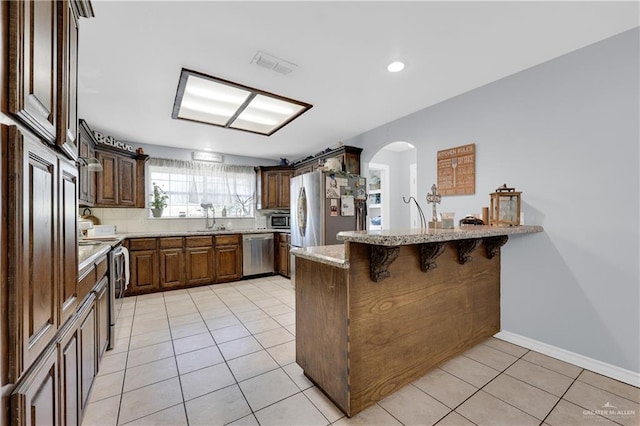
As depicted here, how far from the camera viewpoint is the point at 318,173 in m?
3.79

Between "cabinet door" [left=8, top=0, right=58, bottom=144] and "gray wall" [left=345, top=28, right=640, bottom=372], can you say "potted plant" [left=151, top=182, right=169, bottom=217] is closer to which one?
"cabinet door" [left=8, top=0, right=58, bottom=144]

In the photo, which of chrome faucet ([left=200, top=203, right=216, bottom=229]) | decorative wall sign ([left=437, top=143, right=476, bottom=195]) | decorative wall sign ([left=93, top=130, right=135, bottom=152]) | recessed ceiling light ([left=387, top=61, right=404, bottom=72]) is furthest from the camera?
chrome faucet ([left=200, top=203, right=216, bottom=229])

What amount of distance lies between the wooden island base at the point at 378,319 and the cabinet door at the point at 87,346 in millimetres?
1206

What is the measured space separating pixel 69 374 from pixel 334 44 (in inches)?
95.8

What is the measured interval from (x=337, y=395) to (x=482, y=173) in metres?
2.35

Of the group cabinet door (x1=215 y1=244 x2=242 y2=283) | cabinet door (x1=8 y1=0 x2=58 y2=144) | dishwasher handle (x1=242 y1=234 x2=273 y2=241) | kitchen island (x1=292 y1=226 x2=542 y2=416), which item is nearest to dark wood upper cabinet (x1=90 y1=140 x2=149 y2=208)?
cabinet door (x1=215 y1=244 x2=242 y2=283)

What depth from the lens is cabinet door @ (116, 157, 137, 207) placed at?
400 cm

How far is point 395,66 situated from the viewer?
7.51ft

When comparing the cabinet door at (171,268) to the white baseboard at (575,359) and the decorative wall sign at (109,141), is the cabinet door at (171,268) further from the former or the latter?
the white baseboard at (575,359)

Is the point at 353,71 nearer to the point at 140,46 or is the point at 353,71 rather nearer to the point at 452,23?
the point at 452,23

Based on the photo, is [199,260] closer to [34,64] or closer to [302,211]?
[302,211]

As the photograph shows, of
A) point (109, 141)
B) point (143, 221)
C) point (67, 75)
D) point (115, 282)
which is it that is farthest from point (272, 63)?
point (143, 221)

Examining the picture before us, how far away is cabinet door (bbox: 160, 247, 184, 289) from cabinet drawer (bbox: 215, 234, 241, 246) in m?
0.57

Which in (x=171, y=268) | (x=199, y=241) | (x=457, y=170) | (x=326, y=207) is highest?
(x=457, y=170)
